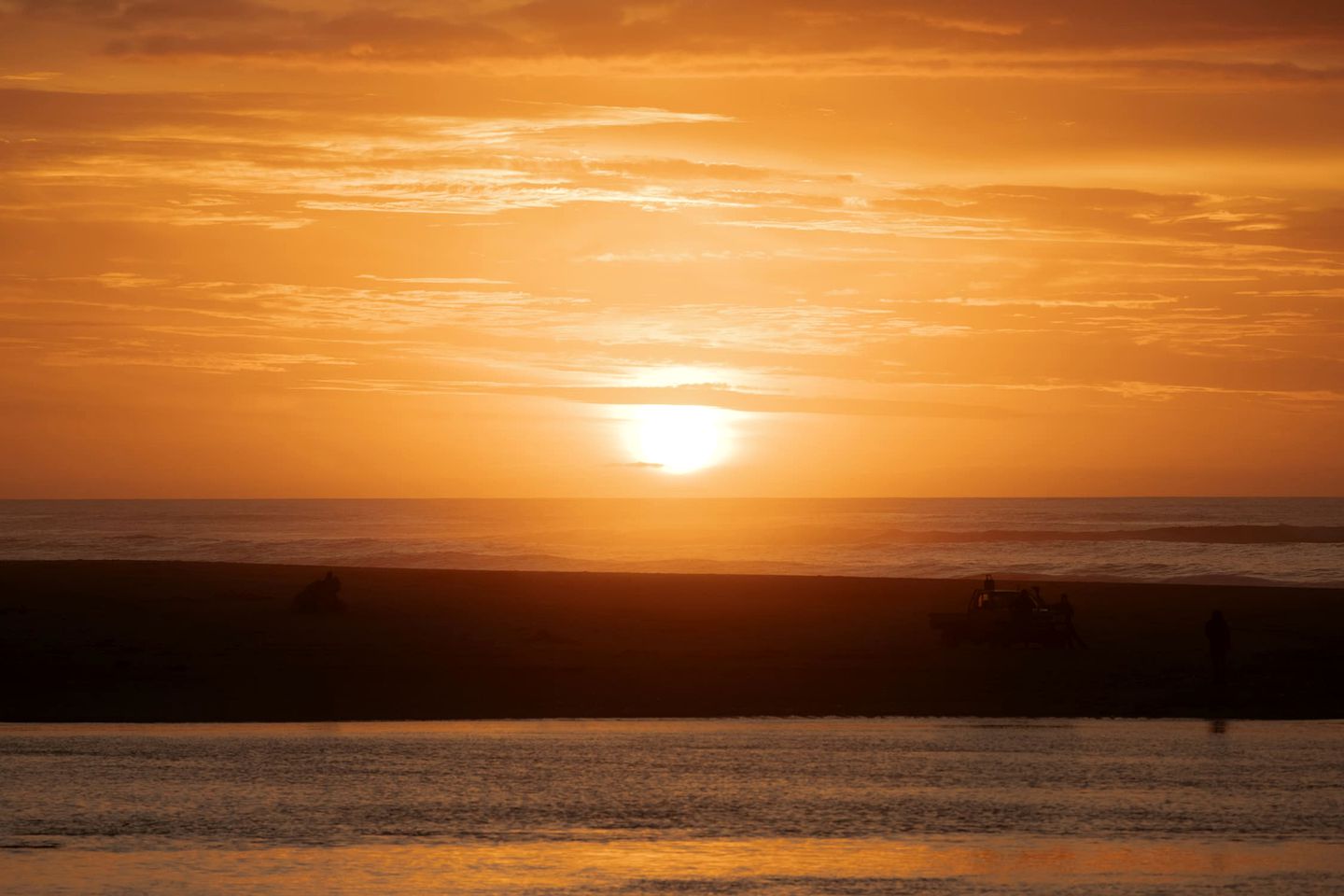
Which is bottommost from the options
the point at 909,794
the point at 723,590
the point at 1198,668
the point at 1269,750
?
the point at 909,794

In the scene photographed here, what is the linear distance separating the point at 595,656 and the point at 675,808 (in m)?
15.1

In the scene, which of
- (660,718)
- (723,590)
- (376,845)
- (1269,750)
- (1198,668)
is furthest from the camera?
(723,590)

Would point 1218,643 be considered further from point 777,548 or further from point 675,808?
point 777,548

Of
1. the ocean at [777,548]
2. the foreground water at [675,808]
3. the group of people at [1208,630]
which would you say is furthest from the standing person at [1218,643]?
the ocean at [777,548]

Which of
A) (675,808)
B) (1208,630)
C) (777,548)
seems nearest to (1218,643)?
(1208,630)

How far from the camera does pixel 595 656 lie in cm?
3575

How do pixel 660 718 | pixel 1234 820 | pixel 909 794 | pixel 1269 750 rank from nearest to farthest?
pixel 1234 820
pixel 909 794
pixel 1269 750
pixel 660 718

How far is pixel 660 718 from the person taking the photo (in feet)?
98.4

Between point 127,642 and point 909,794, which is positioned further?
point 127,642

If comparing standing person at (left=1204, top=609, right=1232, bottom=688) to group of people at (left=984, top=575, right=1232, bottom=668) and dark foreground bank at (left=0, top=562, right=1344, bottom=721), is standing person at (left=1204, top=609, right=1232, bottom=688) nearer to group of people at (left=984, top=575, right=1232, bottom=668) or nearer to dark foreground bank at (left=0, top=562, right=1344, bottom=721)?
group of people at (left=984, top=575, right=1232, bottom=668)

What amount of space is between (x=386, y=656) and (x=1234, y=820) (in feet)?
68.2

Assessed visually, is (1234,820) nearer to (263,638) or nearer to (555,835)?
(555,835)

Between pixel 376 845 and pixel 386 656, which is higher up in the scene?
pixel 386 656

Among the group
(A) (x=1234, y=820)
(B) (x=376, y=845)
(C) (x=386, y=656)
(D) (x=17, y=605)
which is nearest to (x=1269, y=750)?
(A) (x=1234, y=820)
